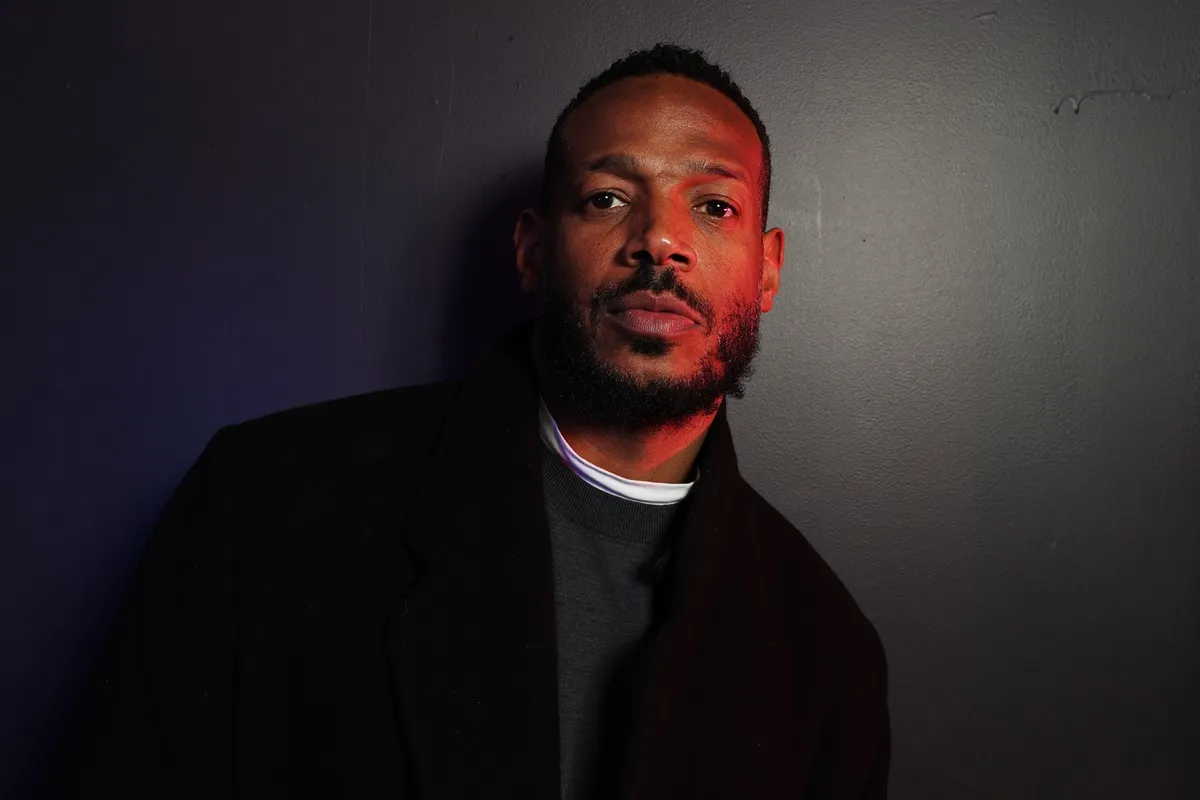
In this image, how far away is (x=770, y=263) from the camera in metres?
1.80

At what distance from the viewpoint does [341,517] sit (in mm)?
1383

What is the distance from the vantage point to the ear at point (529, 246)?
5.50 feet

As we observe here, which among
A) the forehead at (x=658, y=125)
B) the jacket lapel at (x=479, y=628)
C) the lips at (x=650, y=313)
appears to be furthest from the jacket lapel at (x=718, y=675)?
the forehead at (x=658, y=125)

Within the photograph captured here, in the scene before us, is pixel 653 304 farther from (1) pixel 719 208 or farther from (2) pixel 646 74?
(2) pixel 646 74

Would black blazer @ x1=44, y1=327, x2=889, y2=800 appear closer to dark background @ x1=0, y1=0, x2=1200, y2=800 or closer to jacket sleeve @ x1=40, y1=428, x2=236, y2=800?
jacket sleeve @ x1=40, y1=428, x2=236, y2=800

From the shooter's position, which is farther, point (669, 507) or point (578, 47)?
point (578, 47)

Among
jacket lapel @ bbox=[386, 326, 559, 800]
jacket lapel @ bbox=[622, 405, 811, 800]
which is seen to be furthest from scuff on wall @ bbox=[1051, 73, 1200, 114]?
jacket lapel @ bbox=[386, 326, 559, 800]

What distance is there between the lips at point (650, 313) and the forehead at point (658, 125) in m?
0.25

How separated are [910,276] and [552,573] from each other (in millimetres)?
1087

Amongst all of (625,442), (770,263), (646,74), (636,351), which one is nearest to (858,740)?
(625,442)

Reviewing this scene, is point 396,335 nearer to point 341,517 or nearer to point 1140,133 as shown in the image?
point 341,517

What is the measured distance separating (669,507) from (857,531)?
1.90ft

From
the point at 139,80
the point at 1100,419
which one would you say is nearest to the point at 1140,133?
the point at 1100,419

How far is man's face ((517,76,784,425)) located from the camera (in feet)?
4.79
